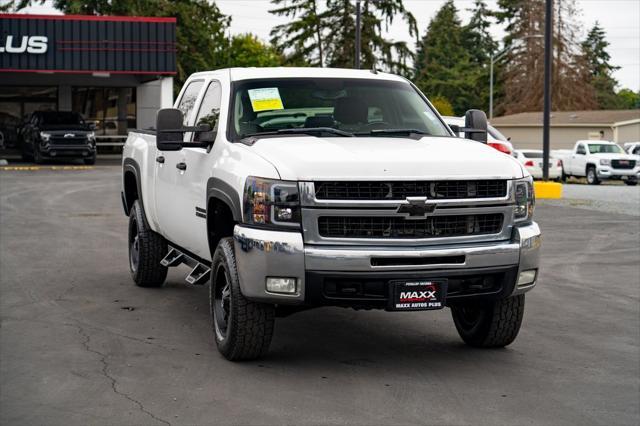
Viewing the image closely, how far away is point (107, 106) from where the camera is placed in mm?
45594

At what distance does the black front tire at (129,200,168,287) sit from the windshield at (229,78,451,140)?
245 centimetres

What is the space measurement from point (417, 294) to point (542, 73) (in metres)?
86.4

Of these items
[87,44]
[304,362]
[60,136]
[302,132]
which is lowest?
[304,362]

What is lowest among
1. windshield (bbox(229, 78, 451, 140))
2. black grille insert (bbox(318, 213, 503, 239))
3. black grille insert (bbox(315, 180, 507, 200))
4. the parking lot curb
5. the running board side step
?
the running board side step

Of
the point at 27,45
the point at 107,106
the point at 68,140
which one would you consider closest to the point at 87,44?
the point at 27,45

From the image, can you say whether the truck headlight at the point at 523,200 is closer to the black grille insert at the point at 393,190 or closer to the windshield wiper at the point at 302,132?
the black grille insert at the point at 393,190

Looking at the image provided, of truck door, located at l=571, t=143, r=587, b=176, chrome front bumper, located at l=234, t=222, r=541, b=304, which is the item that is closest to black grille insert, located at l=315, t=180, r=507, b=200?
chrome front bumper, located at l=234, t=222, r=541, b=304

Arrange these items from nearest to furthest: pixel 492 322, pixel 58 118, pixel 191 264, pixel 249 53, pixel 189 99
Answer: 1. pixel 492 322
2. pixel 191 264
3. pixel 189 99
4. pixel 58 118
5. pixel 249 53

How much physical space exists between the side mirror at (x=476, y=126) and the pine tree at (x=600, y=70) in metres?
86.8

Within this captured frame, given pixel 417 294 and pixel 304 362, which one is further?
pixel 304 362

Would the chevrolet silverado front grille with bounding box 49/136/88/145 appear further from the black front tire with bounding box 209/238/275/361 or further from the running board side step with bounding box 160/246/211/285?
the black front tire with bounding box 209/238/275/361

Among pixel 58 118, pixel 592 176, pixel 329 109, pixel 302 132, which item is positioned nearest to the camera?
pixel 302 132

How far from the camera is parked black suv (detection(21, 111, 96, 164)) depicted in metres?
34.7

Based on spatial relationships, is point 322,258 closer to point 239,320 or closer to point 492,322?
point 239,320
